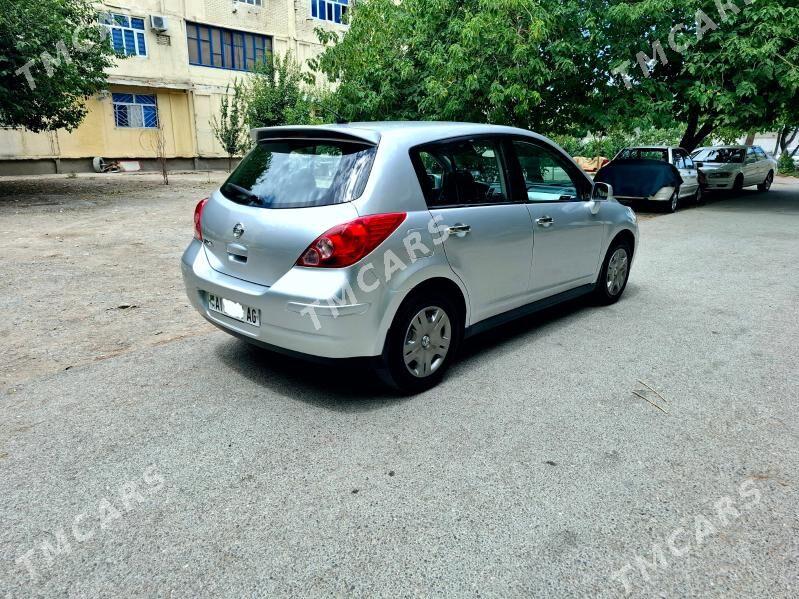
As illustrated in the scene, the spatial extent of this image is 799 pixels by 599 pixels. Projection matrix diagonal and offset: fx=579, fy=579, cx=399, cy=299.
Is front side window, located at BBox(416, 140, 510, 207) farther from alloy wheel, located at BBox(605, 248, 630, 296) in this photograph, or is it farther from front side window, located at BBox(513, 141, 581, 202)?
alloy wheel, located at BBox(605, 248, 630, 296)

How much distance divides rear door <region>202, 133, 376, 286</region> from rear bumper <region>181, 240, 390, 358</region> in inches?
4.3

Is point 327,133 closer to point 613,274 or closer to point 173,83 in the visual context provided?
point 613,274

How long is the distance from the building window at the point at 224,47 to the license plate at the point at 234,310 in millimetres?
25426

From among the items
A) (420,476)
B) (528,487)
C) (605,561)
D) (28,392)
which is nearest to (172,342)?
(28,392)

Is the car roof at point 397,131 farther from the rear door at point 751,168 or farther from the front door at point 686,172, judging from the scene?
the rear door at point 751,168

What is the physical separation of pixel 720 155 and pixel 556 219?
18060 millimetres

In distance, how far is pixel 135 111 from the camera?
25.9 m

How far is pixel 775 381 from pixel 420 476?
9.14ft

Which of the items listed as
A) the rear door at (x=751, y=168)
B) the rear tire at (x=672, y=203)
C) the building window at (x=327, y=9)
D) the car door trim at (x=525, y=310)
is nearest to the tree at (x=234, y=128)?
the building window at (x=327, y=9)

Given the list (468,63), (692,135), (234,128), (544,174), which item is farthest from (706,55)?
(234,128)

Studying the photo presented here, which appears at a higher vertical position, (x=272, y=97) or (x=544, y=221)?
(x=272, y=97)

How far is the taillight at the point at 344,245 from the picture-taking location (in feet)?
10.4

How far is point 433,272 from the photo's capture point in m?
3.57

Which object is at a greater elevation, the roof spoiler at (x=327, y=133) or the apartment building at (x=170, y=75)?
the apartment building at (x=170, y=75)
